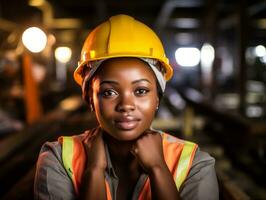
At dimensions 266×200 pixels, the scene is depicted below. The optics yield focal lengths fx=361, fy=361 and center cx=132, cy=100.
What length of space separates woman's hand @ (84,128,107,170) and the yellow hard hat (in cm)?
37

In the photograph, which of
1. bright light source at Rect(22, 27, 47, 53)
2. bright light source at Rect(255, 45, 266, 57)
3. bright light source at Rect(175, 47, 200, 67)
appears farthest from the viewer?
bright light source at Rect(175, 47, 200, 67)

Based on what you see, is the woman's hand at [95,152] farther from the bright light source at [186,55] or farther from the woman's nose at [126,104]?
the bright light source at [186,55]

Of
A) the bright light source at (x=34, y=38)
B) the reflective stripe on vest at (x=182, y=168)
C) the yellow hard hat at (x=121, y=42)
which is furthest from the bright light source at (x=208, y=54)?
the reflective stripe on vest at (x=182, y=168)

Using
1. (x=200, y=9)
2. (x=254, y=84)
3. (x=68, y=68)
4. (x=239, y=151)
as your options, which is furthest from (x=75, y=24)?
(x=239, y=151)

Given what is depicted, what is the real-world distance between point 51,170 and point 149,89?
0.58 m

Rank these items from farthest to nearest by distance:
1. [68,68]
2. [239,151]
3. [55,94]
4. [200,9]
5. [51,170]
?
[200,9] → [68,68] → [55,94] → [239,151] → [51,170]

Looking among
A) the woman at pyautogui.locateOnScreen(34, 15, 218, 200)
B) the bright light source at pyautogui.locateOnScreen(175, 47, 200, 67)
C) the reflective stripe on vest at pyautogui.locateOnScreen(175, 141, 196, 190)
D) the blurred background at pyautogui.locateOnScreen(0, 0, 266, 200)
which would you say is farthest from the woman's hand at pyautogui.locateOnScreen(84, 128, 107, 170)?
the bright light source at pyautogui.locateOnScreen(175, 47, 200, 67)

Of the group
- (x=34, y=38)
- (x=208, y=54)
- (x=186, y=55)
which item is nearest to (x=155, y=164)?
(x=34, y=38)

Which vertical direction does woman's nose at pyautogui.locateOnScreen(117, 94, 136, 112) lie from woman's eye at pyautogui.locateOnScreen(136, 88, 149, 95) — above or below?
below

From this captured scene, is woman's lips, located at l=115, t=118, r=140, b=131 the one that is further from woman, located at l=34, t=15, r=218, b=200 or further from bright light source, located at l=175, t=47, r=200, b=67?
bright light source, located at l=175, t=47, r=200, b=67

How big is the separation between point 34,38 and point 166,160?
4267 mm

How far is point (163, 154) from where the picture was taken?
1674 mm

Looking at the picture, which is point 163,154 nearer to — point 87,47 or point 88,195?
point 88,195

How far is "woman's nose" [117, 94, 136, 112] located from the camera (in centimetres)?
157
